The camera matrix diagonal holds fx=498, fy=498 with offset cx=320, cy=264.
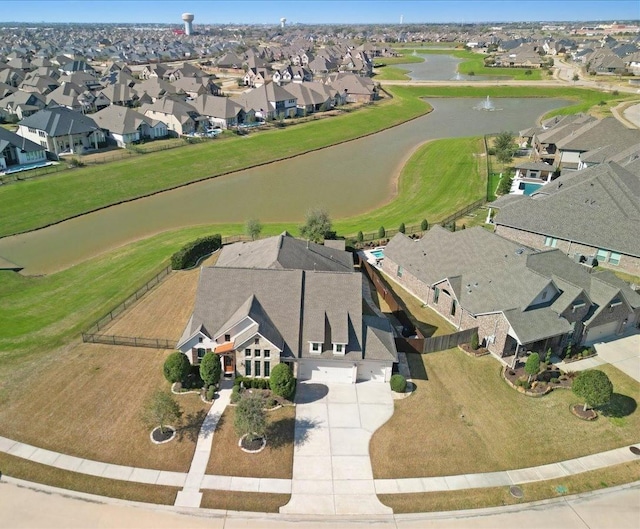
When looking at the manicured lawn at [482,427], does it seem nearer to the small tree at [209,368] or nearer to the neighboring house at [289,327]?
the neighboring house at [289,327]

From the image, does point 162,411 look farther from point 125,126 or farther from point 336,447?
point 125,126

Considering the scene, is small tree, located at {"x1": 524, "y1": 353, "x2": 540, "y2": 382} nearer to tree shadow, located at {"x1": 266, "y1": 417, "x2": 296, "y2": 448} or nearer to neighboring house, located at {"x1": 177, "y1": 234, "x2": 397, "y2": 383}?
neighboring house, located at {"x1": 177, "y1": 234, "x2": 397, "y2": 383}

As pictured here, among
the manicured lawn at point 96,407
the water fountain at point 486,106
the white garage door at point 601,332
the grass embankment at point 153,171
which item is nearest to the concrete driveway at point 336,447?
the manicured lawn at point 96,407

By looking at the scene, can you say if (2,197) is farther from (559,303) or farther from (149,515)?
(559,303)

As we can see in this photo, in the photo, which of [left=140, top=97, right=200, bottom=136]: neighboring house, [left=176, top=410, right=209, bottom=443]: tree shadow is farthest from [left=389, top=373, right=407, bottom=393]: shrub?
[left=140, top=97, right=200, bottom=136]: neighboring house

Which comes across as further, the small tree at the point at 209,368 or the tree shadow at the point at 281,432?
the small tree at the point at 209,368

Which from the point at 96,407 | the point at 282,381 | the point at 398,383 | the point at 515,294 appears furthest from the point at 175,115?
the point at 398,383

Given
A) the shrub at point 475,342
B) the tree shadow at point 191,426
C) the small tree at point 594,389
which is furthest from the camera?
the shrub at point 475,342
